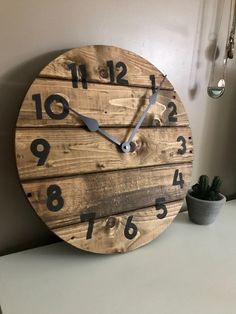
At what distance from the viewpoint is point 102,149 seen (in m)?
0.66

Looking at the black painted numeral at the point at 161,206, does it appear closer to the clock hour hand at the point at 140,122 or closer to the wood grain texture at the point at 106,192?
the wood grain texture at the point at 106,192

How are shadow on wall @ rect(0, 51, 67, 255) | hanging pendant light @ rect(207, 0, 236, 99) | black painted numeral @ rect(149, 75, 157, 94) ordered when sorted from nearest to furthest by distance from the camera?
1. shadow on wall @ rect(0, 51, 67, 255)
2. black painted numeral @ rect(149, 75, 157, 94)
3. hanging pendant light @ rect(207, 0, 236, 99)

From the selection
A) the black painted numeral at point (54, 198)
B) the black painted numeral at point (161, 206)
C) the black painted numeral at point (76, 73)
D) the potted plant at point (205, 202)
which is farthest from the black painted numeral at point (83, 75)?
the potted plant at point (205, 202)

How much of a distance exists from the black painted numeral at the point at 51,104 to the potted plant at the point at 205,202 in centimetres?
45

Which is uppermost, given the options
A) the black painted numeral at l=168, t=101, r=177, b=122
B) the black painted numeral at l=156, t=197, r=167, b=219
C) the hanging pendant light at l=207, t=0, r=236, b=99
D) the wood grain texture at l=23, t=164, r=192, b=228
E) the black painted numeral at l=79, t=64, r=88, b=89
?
the hanging pendant light at l=207, t=0, r=236, b=99

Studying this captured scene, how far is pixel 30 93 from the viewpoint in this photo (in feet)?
1.87

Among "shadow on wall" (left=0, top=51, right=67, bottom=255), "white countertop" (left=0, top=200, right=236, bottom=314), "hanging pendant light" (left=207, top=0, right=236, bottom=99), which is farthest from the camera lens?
"hanging pendant light" (left=207, top=0, right=236, bottom=99)

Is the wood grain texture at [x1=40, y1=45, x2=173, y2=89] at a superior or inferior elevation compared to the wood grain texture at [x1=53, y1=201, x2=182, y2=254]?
superior

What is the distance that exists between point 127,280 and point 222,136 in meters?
0.66

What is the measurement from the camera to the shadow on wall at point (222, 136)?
978 mm

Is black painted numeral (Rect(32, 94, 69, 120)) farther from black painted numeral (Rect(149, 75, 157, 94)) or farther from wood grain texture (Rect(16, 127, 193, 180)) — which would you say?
black painted numeral (Rect(149, 75, 157, 94))

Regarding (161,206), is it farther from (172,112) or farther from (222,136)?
(222,136)

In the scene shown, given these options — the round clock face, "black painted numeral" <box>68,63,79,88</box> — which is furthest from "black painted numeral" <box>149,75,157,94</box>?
"black painted numeral" <box>68,63,79,88</box>

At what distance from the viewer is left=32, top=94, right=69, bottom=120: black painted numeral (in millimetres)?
577
